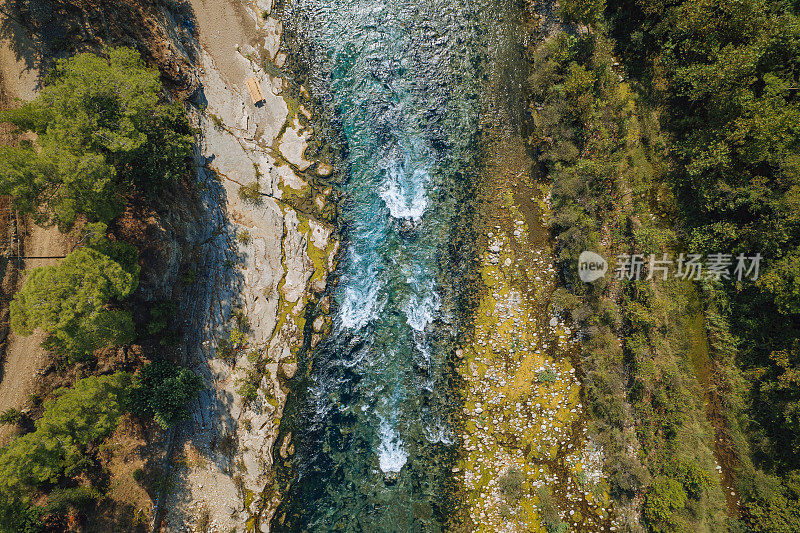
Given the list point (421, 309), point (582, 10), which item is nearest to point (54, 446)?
point (421, 309)

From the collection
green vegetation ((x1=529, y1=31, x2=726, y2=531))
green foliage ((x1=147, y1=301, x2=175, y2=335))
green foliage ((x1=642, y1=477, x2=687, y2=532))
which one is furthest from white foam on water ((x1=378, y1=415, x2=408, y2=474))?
green foliage ((x1=642, y1=477, x2=687, y2=532))

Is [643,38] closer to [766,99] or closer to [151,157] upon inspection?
[766,99]

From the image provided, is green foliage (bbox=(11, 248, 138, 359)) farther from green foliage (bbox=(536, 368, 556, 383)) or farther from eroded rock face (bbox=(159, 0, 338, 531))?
green foliage (bbox=(536, 368, 556, 383))

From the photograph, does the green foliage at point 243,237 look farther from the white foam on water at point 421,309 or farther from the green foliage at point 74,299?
the white foam on water at point 421,309

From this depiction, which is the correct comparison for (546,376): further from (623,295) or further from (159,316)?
(159,316)

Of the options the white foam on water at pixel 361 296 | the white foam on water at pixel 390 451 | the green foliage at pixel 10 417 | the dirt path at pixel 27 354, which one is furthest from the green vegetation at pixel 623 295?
the green foliage at pixel 10 417

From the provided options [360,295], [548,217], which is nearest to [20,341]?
[360,295]
